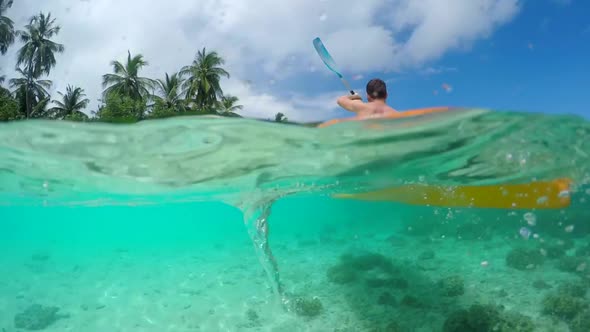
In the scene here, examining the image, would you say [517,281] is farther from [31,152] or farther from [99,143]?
[31,152]

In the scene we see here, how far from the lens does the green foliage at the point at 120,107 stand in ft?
137

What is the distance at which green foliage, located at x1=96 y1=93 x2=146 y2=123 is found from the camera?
41.9 metres

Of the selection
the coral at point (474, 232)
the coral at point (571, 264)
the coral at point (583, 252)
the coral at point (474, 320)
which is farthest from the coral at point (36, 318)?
the coral at point (474, 232)

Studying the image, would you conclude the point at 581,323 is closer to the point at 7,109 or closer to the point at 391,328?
the point at 391,328

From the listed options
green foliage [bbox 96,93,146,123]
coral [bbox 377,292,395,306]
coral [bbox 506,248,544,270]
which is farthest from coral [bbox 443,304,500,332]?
green foliage [bbox 96,93,146,123]

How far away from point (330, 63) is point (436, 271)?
12278 mm

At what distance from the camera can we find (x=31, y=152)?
1145 centimetres

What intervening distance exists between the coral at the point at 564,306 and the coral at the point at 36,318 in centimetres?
1701

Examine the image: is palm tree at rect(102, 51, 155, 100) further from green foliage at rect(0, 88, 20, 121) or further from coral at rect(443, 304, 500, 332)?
coral at rect(443, 304, 500, 332)

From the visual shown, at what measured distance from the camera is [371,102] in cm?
785

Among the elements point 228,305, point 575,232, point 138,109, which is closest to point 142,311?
point 228,305

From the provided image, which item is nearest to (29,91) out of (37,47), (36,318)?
(37,47)

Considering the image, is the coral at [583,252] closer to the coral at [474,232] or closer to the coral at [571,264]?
the coral at [571,264]

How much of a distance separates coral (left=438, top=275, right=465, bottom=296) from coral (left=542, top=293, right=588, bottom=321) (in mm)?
2477
